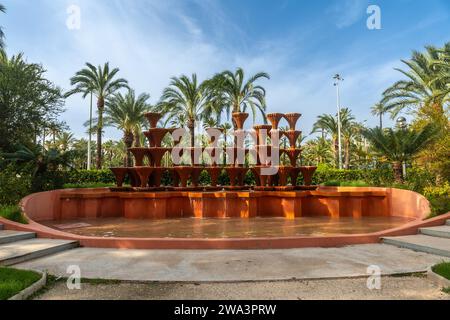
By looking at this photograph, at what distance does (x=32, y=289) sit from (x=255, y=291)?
294 centimetres

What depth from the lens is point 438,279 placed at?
15.4 feet

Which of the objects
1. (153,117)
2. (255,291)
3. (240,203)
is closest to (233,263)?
(255,291)

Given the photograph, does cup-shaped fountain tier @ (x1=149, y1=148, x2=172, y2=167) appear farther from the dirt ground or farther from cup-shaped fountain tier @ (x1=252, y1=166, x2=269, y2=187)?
the dirt ground

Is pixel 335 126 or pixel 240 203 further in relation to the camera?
pixel 335 126

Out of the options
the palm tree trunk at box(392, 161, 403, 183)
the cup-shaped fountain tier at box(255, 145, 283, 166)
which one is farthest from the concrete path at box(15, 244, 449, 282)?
the palm tree trunk at box(392, 161, 403, 183)

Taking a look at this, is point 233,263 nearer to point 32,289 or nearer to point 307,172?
point 32,289

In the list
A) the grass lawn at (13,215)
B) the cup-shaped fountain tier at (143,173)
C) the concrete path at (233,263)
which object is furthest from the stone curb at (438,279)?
the cup-shaped fountain tier at (143,173)

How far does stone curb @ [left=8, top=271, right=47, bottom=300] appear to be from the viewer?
401 cm

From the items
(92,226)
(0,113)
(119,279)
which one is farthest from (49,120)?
(119,279)

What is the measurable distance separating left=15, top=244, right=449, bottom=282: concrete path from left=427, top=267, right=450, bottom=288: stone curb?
0.32 meters

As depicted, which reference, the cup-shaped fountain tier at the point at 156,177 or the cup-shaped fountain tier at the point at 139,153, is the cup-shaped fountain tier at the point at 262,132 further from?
the cup-shaped fountain tier at the point at 139,153

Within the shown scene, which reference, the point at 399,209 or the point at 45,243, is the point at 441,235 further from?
the point at 45,243

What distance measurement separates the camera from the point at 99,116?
30375 mm
